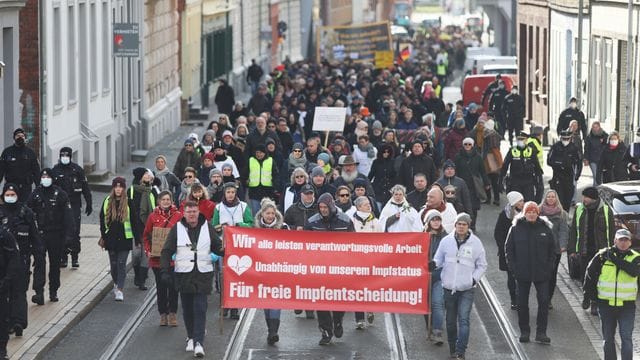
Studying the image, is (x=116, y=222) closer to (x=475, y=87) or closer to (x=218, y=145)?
(x=218, y=145)

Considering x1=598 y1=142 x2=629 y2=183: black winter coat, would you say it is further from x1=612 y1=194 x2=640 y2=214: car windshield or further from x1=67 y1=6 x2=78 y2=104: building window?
x1=67 y1=6 x2=78 y2=104: building window

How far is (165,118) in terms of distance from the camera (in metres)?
49.9

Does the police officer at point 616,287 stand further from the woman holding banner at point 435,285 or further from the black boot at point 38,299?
the black boot at point 38,299

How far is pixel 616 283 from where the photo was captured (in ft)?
59.2

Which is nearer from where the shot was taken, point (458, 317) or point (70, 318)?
point (458, 317)

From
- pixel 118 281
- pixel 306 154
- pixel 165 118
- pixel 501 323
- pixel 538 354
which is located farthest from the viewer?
pixel 165 118

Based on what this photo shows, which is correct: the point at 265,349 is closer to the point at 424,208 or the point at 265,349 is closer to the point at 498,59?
the point at 424,208

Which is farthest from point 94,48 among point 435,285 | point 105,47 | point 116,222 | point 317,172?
point 435,285

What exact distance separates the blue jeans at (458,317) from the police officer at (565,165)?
11.6 m

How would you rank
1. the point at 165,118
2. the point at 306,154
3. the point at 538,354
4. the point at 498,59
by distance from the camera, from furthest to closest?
the point at 498,59
the point at 165,118
the point at 306,154
the point at 538,354

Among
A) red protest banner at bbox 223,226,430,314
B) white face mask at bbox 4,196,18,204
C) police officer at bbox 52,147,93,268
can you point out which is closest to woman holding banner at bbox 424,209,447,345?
red protest banner at bbox 223,226,430,314

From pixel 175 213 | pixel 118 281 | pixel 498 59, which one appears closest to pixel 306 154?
pixel 118 281

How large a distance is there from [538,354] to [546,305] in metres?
0.64

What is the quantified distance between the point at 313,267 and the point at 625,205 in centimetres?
463
